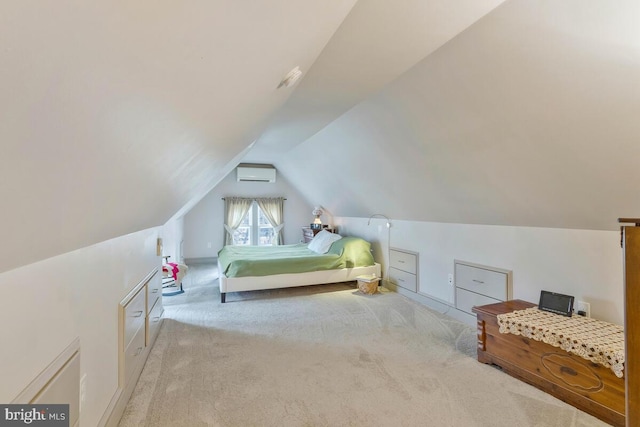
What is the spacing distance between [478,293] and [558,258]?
927 millimetres

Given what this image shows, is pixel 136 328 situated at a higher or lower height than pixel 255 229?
lower

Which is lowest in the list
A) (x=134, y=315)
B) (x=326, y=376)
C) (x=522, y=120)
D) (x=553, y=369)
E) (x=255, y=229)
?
(x=326, y=376)

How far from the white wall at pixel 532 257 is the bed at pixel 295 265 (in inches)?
35.6

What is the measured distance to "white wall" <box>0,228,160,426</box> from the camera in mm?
867

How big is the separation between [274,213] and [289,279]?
3.27 metres

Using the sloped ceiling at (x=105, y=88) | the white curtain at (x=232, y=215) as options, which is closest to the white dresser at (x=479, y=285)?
the sloped ceiling at (x=105, y=88)

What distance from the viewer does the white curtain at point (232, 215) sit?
282 inches

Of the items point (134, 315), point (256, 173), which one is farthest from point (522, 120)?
point (256, 173)

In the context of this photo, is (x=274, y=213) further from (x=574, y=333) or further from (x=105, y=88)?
(x=105, y=88)

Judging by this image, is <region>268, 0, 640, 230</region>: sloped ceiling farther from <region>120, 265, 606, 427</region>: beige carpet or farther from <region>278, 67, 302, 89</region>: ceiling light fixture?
<region>120, 265, 606, 427</region>: beige carpet

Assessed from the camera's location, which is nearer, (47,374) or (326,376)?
(47,374)

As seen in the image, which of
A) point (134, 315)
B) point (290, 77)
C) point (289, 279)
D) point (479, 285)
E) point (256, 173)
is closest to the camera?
point (290, 77)

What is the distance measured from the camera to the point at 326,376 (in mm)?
2270
